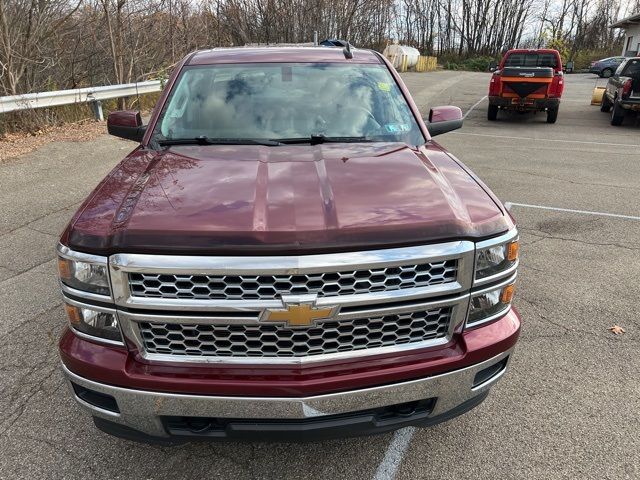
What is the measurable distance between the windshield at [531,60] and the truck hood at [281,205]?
14.5 metres

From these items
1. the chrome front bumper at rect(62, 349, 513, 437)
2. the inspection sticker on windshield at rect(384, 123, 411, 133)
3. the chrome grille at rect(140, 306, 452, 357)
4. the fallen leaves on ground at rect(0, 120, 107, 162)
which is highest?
the inspection sticker on windshield at rect(384, 123, 411, 133)

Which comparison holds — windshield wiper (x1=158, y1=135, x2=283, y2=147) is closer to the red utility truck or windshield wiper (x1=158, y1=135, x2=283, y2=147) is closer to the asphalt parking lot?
the asphalt parking lot

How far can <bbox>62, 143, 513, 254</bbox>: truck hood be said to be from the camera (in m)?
1.84

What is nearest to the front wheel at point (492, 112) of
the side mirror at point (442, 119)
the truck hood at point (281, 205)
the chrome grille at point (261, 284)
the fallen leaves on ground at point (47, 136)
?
the fallen leaves on ground at point (47, 136)

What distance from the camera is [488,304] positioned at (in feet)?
6.95

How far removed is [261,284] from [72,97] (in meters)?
9.85

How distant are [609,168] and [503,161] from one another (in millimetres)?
1832

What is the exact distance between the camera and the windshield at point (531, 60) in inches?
586

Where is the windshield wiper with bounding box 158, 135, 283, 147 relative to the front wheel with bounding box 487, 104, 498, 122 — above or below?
above

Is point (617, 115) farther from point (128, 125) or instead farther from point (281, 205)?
point (281, 205)

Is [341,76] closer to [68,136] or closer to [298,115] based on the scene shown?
[298,115]

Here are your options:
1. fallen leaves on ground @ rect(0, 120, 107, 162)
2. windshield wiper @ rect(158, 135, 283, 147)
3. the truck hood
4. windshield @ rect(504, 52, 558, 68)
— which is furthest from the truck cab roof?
windshield @ rect(504, 52, 558, 68)

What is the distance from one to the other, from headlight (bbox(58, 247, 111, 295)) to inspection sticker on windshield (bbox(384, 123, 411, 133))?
2023 millimetres

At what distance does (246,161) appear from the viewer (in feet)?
8.54
